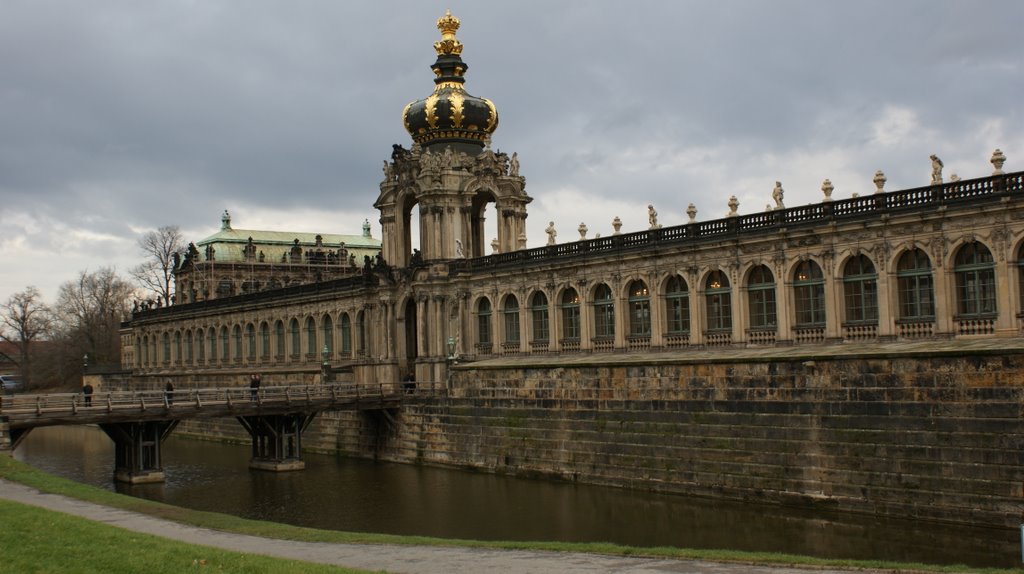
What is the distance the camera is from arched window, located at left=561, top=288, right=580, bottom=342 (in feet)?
163

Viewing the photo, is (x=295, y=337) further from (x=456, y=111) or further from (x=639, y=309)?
(x=639, y=309)

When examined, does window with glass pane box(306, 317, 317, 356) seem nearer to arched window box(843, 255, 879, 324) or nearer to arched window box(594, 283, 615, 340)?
arched window box(594, 283, 615, 340)

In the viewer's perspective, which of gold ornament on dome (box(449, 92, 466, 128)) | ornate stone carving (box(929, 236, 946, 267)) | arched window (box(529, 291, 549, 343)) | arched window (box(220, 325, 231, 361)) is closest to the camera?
ornate stone carving (box(929, 236, 946, 267))

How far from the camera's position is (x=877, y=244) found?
3719 centimetres

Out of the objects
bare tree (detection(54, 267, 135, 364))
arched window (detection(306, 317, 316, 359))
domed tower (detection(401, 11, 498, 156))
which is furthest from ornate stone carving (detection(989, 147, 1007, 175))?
bare tree (detection(54, 267, 135, 364))

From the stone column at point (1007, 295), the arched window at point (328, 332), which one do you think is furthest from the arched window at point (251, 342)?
the stone column at point (1007, 295)

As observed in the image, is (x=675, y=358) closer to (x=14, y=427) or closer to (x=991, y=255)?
(x=991, y=255)

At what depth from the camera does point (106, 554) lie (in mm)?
21875

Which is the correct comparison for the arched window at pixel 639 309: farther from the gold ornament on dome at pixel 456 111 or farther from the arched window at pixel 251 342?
the arched window at pixel 251 342

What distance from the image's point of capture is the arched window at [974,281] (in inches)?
1357

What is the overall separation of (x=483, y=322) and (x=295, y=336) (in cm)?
2249

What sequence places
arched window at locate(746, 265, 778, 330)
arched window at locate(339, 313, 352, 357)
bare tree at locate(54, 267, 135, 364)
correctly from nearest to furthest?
arched window at locate(746, 265, 778, 330)
arched window at locate(339, 313, 352, 357)
bare tree at locate(54, 267, 135, 364)

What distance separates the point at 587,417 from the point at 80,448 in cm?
3836

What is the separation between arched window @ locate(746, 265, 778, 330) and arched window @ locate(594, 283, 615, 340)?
7422mm
